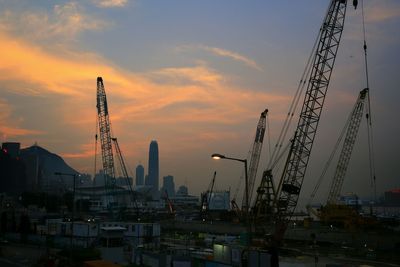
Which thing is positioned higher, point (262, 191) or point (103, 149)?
point (103, 149)

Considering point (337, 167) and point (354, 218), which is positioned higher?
point (337, 167)

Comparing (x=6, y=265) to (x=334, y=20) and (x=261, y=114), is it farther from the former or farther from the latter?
(x=261, y=114)

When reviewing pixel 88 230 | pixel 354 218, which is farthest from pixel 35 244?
pixel 354 218

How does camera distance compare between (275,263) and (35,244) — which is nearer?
(275,263)

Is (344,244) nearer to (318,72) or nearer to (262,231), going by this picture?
(262,231)

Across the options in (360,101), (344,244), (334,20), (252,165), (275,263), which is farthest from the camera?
(252,165)

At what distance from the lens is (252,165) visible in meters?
134

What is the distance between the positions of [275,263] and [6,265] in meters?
29.6

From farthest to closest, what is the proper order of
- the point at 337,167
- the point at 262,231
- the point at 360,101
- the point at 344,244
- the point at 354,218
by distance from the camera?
the point at 337,167 → the point at 360,101 → the point at 354,218 → the point at 262,231 → the point at 344,244

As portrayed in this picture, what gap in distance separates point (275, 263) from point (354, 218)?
242ft

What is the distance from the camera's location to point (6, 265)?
47281 mm

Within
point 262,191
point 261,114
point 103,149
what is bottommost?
point 262,191

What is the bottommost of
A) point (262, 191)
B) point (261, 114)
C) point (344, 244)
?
point (344, 244)

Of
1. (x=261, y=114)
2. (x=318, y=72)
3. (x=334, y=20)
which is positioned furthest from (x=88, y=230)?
(x=261, y=114)
